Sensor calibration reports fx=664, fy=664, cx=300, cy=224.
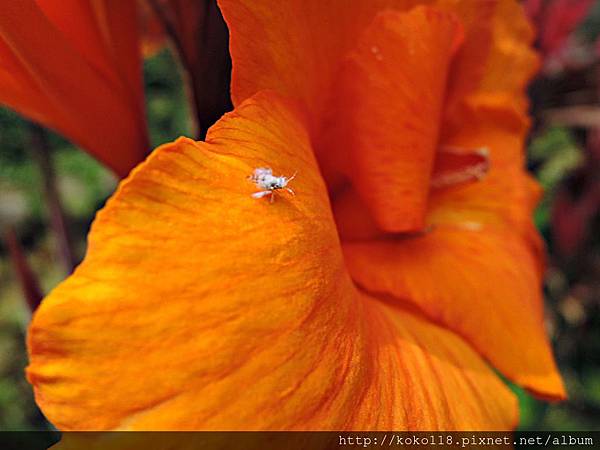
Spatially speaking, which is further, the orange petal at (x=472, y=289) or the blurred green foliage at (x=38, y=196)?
the blurred green foliage at (x=38, y=196)

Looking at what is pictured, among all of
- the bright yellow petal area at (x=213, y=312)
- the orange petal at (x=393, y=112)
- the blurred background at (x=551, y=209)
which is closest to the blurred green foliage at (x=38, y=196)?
the blurred background at (x=551, y=209)

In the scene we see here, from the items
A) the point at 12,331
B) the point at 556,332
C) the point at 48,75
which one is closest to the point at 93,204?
the point at 12,331

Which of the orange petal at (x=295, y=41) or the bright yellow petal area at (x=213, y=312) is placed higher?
the orange petal at (x=295, y=41)

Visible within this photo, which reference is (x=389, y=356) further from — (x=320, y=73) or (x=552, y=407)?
(x=552, y=407)

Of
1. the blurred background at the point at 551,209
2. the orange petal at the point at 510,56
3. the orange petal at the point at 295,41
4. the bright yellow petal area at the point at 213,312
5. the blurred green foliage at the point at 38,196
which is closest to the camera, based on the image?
the bright yellow petal area at the point at 213,312

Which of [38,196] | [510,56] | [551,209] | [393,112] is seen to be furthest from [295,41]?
[38,196]

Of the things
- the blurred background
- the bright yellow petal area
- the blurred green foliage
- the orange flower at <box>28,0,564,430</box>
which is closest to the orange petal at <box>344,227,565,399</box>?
the orange flower at <box>28,0,564,430</box>

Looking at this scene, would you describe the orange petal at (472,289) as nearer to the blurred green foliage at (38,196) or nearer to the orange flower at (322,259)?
the orange flower at (322,259)

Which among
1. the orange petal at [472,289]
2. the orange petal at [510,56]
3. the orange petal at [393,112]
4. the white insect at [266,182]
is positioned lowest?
the orange petal at [472,289]

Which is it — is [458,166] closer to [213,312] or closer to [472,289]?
[472,289]
